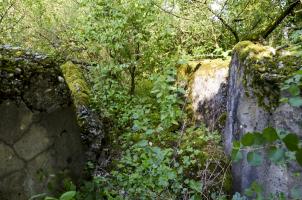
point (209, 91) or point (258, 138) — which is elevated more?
point (258, 138)

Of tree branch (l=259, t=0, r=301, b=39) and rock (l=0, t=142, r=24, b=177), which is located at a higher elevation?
tree branch (l=259, t=0, r=301, b=39)

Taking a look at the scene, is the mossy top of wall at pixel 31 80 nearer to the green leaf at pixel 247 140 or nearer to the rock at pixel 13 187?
the rock at pixel 13 187

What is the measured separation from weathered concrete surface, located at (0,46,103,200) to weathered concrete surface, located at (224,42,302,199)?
177cm

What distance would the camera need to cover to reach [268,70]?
369 centimetres

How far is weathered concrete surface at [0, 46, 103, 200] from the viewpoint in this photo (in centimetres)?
320

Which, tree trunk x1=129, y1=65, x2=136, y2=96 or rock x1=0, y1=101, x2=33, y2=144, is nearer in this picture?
rock x1=0, y1=101, x2=33, y2=144

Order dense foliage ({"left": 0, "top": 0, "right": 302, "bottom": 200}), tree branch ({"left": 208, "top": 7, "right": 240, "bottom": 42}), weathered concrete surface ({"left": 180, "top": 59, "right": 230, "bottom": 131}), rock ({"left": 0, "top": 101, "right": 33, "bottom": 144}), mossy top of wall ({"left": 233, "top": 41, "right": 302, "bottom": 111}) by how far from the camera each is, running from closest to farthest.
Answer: rock ({"left": 0, "top": 101, "right": 33, "bottom": 144}), dense foliage ({"left": 0, "top": 0, "right": 302, "bottom": 200}), mossy top of wall ({"left": 233, "top": 41, "right": 302, "bottom": 111}), weathered concrete surface ({"left": 180, "top": 59, "right": 230, "bottom": 131}), tree branch ({"left": 208, "top": 7, "right": 240, "bottom": 42})

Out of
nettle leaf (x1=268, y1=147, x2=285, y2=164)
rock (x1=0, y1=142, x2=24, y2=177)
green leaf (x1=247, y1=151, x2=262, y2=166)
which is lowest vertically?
rock (x1=0, y1=142, x2=24, y2=177)

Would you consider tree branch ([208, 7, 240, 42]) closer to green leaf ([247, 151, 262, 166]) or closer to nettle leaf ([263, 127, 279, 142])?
green leaf ([247, 151, 262, 166])

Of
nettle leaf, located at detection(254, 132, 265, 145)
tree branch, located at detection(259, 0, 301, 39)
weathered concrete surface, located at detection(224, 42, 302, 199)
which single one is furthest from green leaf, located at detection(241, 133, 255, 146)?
tree branch, located at detection(259, 0, 301, 39)

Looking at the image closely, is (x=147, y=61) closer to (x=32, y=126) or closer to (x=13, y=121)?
(x=32, y=126)

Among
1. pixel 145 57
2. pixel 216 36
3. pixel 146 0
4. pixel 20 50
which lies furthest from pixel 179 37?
pixel 20 50

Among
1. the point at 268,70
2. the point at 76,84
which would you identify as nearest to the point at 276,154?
the point at 268,70

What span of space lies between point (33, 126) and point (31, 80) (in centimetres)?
40
